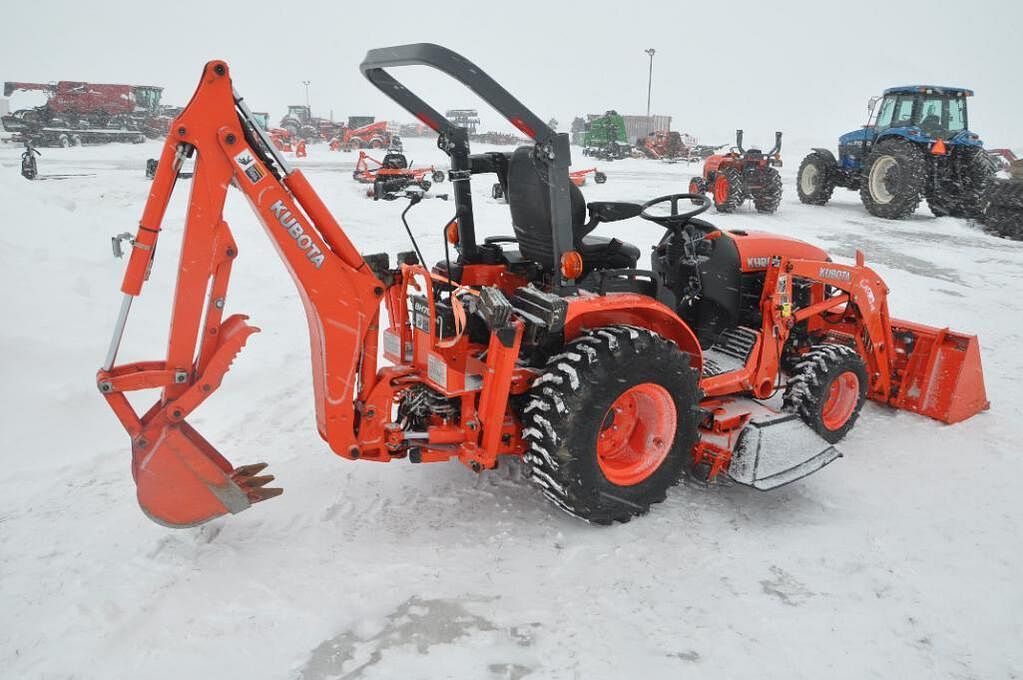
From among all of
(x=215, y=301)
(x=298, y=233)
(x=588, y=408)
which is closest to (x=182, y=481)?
(x=215, y=301)

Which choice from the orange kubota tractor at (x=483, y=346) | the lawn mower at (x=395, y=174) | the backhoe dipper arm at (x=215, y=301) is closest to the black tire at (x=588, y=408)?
the orange kubota tractor at (x=483, y=346)

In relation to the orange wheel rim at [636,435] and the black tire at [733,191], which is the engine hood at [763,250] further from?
the black tire at [733,191]

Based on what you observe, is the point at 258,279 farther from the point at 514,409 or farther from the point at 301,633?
the point at 301,633

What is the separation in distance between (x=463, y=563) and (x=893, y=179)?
13.2 meters

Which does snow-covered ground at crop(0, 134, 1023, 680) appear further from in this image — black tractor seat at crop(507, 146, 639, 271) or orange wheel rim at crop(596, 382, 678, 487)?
black tractor seat at crop(507, 146, 639, 271)

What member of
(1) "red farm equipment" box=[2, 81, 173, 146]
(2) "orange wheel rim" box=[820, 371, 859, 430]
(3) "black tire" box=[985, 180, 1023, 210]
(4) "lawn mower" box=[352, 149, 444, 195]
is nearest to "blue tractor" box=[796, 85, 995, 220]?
(3) "black tire" box=[985, 180, 1023, 210]

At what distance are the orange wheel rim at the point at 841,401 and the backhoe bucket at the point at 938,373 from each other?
589mm

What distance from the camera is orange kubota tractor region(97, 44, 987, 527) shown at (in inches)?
106

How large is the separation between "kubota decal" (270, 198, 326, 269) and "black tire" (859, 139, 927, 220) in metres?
12.7

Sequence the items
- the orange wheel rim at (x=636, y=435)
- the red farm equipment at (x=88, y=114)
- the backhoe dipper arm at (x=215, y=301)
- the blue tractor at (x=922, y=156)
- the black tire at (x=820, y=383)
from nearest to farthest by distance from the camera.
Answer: the backhoe dipper arm at (x=215, y=301)
the orange wheel rim at (x=636, y=435)
the black tire at (x=820, y=383)
the blue tractor at (x=922, y=156)
the red farm equipment at (x=88, y=114)

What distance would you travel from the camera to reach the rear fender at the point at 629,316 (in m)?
3.11

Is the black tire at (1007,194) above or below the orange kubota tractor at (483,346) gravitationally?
above

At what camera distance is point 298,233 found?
2.77 meters

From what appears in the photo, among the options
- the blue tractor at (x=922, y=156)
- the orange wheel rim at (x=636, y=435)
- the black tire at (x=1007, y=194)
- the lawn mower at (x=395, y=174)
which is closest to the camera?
the orange wheel rim at (x=636, y=435)
